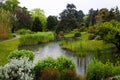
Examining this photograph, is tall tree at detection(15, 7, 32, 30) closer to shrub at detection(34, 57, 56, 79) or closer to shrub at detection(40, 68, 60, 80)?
shrub at detection(34, 57, 56, 79)

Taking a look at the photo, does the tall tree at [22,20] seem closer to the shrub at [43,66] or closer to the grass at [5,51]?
the grass at [5,51]

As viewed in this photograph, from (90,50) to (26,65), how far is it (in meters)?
16.8

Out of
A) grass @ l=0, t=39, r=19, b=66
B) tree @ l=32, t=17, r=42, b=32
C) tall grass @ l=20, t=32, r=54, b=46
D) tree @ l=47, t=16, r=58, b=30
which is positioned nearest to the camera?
grass @ l=0, t=39, r=19, b=66

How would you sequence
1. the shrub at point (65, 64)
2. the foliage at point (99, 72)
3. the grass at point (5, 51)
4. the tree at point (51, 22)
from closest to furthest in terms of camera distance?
1. the foliage at point (99, 72)
2. the shrub at point (65, 64)
3. the grass at point (5, 51)
4. the tree at point (51, 22)

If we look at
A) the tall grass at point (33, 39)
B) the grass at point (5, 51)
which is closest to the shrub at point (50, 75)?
the grass at point (5, 51)

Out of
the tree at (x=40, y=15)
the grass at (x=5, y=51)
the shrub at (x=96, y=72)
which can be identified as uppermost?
the tree at (x=40, y=15)

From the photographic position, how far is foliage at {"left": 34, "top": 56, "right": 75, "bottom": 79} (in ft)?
40.7

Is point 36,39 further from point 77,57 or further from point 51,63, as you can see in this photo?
point 51,63

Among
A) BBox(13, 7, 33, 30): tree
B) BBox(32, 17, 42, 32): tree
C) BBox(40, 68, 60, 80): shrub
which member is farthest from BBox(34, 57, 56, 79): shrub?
BBox(13, 7, 33, 30): tree

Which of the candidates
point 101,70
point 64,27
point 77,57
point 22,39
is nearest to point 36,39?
point 22,39

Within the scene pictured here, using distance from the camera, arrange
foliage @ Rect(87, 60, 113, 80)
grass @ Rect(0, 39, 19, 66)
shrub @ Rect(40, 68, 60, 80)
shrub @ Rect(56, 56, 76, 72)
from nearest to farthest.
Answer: shrub @ Rect(40, 68, 60, 80) → foliage @ Rect(87, 60, 113, 80) → shrub @ Rect(56, 56, 76, 72) → grass @ Rect(0, 39, 19, 66)

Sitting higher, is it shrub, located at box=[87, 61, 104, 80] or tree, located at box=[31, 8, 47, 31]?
tree, located at box=[31, 8, 47, 31]

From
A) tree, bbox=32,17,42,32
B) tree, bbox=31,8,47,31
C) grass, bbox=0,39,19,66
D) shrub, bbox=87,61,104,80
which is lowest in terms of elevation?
grass, bbox=0,39,19,66

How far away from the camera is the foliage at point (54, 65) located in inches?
488
